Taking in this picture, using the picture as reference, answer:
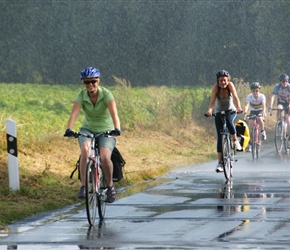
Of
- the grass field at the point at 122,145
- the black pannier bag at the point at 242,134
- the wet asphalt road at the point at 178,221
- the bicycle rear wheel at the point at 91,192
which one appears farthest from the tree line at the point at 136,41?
the bicycle rear wheel at the point at 91,192

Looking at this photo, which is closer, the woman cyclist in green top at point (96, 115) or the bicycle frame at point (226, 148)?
the woman cyclist in green top at point (96, 115)

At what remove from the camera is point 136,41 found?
88.8 metres

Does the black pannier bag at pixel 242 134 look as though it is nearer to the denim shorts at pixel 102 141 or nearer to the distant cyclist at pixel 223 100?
the distant cyclist at pixel 223 100

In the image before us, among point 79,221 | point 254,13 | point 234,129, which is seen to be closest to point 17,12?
point 254,13

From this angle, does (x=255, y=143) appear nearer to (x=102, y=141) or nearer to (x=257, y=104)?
(x=257, y=104)

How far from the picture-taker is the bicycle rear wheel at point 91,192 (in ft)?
38.9

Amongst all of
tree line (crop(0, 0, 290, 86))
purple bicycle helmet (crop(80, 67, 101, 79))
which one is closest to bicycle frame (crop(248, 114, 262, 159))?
purple bicycle helmet (crop(80, 67, 101, 79))

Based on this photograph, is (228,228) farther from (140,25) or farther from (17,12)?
(17,12)

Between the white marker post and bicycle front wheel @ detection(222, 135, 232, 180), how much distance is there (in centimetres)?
423

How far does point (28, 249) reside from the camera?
9938 millimetres

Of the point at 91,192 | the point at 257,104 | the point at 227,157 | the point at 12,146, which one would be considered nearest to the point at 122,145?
the point at 257,104

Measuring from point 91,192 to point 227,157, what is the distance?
20.1ft

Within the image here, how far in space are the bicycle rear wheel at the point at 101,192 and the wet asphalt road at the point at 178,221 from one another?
123mm

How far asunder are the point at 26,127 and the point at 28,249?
14128mm
